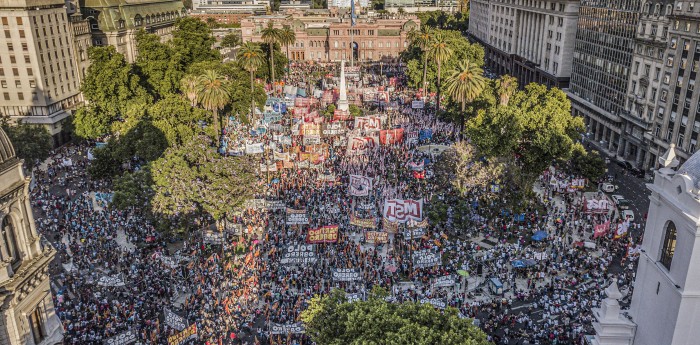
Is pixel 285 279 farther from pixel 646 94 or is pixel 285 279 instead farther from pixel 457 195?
pixel 646 94

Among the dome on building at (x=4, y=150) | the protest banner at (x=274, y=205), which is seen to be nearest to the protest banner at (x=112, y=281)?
the protest banner at (x=274, y=205)

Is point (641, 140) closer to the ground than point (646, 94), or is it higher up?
closer to the ground

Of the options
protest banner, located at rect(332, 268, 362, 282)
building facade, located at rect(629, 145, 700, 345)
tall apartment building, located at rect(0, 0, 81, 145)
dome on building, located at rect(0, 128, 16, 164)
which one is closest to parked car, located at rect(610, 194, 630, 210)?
building facade, located at rect(629, 145, 700, 345)

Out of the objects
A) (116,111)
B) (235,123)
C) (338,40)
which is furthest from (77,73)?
(338,40)

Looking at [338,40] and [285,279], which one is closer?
[285,279]

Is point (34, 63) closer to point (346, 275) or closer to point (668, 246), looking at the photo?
point (346, 275)

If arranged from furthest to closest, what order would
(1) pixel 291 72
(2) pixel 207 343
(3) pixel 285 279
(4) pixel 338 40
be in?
(4) pixel 338 40, (1) pixel 291 72, (3) pixel 285 279, (2) pixel 207 343

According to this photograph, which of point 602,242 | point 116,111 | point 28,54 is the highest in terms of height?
point 28,54
